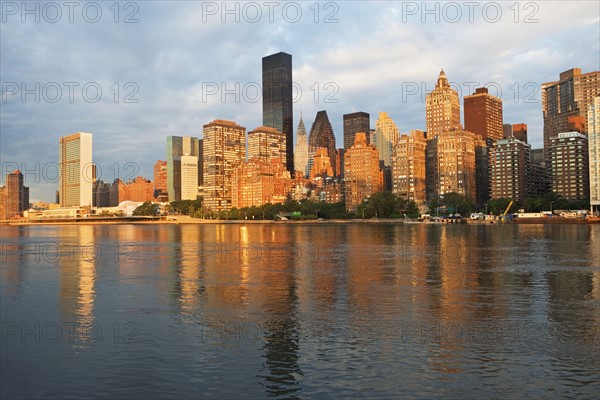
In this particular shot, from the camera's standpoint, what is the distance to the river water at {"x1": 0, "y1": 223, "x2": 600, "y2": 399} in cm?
2511

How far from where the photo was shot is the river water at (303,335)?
2511 cm

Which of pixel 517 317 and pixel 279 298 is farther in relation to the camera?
pixel 279 298

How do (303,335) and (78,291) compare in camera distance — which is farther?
(78,291)

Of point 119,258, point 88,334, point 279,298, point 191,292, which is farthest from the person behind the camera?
point 119,258

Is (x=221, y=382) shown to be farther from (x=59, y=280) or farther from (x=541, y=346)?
(x=59, y=280)

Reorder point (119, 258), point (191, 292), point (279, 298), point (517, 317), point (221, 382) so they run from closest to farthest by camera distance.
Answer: point (221, 382)
point (517, 317)
point (279, 298)
point (191, 292)
point (119, 258)

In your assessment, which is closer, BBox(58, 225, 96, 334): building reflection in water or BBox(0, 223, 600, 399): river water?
BBox(0, 223, 600, 399): river water

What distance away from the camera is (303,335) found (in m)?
33.6

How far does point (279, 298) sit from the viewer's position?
153 feet

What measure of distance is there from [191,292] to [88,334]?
52.4 ft

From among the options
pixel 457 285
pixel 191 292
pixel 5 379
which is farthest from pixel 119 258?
pixel 5 379

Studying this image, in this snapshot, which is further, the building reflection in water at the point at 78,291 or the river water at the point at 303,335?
the building reflection in water at the point at 78,291

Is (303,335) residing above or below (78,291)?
below

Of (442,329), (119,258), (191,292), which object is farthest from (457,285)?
(119,258)
